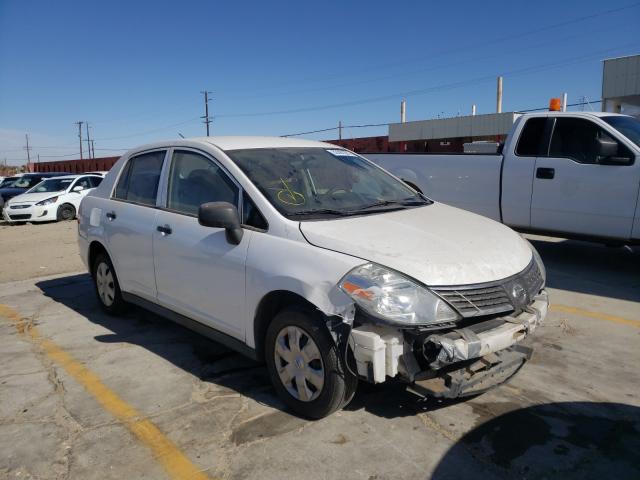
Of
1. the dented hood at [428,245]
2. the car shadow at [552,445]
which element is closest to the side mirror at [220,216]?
the dented hood at [428,245]

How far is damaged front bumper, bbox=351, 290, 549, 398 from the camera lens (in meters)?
2.78

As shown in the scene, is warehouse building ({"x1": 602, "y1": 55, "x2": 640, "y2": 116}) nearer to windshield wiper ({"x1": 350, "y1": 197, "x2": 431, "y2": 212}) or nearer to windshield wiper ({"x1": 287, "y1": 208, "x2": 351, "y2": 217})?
windshield wiper ({"x1": 350, "y1": 197, "x2": 431, "y2": 212})

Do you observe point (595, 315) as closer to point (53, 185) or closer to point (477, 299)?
point (477, 299)

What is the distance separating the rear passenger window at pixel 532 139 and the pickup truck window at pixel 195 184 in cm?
470

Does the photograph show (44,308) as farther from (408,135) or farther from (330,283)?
(408,135)

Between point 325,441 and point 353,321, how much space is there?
738 mm

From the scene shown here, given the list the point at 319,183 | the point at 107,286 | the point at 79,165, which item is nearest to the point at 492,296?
the point at 319,183

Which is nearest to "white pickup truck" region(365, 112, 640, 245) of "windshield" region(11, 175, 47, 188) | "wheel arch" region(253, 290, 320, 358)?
"wheel arch" region(253, 290, 320, 358)

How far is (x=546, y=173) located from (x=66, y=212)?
566 inches

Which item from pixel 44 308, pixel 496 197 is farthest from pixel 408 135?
pixel 44 308

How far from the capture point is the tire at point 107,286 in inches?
206

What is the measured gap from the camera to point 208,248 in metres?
3.75

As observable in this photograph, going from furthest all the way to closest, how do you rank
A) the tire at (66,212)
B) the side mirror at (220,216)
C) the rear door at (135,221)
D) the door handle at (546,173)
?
the tire at (66,212)
the door handle at (546,173)
the rear door at (135,221)
the side mirror at (220,216)

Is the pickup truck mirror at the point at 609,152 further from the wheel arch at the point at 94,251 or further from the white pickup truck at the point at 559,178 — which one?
the wheel arch at the point at 94,251
